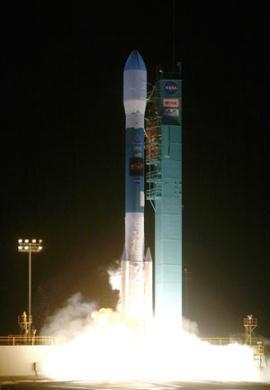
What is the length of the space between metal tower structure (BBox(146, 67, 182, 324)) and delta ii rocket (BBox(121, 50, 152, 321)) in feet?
6.40

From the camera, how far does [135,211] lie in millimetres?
54375

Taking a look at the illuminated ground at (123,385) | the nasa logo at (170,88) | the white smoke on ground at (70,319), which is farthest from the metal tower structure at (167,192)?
the illuminated ground at (123,385)

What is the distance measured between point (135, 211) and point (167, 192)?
119 inches

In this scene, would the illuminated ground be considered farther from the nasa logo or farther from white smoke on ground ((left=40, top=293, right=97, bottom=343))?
the nasa logo

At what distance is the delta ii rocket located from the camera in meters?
53.9

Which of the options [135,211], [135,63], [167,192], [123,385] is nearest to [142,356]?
[135,211]

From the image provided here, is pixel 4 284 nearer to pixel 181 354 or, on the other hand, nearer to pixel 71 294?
pixel 71 294

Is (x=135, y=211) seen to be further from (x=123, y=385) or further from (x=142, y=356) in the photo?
(x=123, y=385)

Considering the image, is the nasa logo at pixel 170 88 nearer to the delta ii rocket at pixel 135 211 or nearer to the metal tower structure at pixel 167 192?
the metal tower structure at pixel 167 192

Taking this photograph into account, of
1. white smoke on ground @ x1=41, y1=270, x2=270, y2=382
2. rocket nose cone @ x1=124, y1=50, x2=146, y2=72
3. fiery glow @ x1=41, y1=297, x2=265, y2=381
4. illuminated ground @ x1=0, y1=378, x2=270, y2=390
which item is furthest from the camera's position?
rocket nose cone @ x1=124, y1=50, x2=146, y2=72

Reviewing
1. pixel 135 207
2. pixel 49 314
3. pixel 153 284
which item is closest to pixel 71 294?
pixel 49 314

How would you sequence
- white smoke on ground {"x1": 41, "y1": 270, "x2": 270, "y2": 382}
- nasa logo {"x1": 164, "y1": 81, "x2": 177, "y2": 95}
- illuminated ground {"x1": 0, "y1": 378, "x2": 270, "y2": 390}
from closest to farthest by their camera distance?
1. illuminated ground {"x1": 0, "y1": 378, "x2": 270, "y2": 390}
2. white smoke on ground {"x1": 41, "y1": 270, "x2": 270, "y2": 382}
3. nasa logo {"x1": 164, "y1": 81, "x2": 177, "y2": 95}

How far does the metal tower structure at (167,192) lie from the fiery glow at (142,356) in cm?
172

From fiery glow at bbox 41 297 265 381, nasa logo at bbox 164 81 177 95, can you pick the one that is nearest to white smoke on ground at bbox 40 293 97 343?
fiery glow at bbox 41 297 265 381
